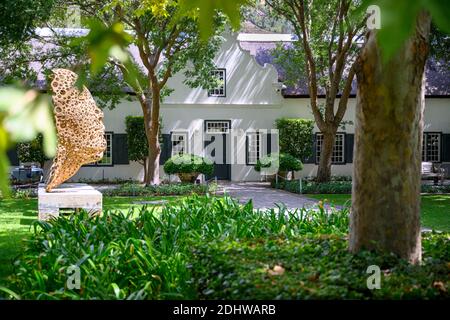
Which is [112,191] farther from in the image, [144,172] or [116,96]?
[144,172]

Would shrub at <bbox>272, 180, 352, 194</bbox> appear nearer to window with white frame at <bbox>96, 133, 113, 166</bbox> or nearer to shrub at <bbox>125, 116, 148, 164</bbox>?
shrub at <bbox>125, 116, 148, 164</bbox>

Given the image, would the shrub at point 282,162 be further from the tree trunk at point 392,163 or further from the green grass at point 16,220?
the tree trunk at point 392,163

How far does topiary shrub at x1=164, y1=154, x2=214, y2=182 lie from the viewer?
24.0 metres

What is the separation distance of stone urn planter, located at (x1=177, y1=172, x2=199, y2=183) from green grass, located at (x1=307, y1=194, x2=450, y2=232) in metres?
5.83

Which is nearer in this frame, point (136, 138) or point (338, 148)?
point (136, 138)

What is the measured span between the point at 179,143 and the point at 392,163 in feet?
72.5

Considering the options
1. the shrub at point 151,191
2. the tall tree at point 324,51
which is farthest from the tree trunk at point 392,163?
the tall tree at point 324,51

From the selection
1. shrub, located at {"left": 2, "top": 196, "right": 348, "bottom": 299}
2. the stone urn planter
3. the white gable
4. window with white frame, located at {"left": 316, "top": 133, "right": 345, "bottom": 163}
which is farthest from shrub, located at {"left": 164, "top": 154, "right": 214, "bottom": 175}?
shrub, located at {"left": 2, "top": 196, "right": 348, "bottom": 299}

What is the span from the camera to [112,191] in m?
20.0

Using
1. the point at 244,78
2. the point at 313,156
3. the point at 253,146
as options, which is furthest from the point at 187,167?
the point at 313,156

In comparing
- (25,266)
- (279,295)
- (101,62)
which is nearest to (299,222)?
(25,266)

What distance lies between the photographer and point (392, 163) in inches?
205

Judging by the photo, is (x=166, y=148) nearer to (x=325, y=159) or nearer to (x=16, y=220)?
(x=325, y=159)

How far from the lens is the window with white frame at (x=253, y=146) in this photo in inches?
1086
